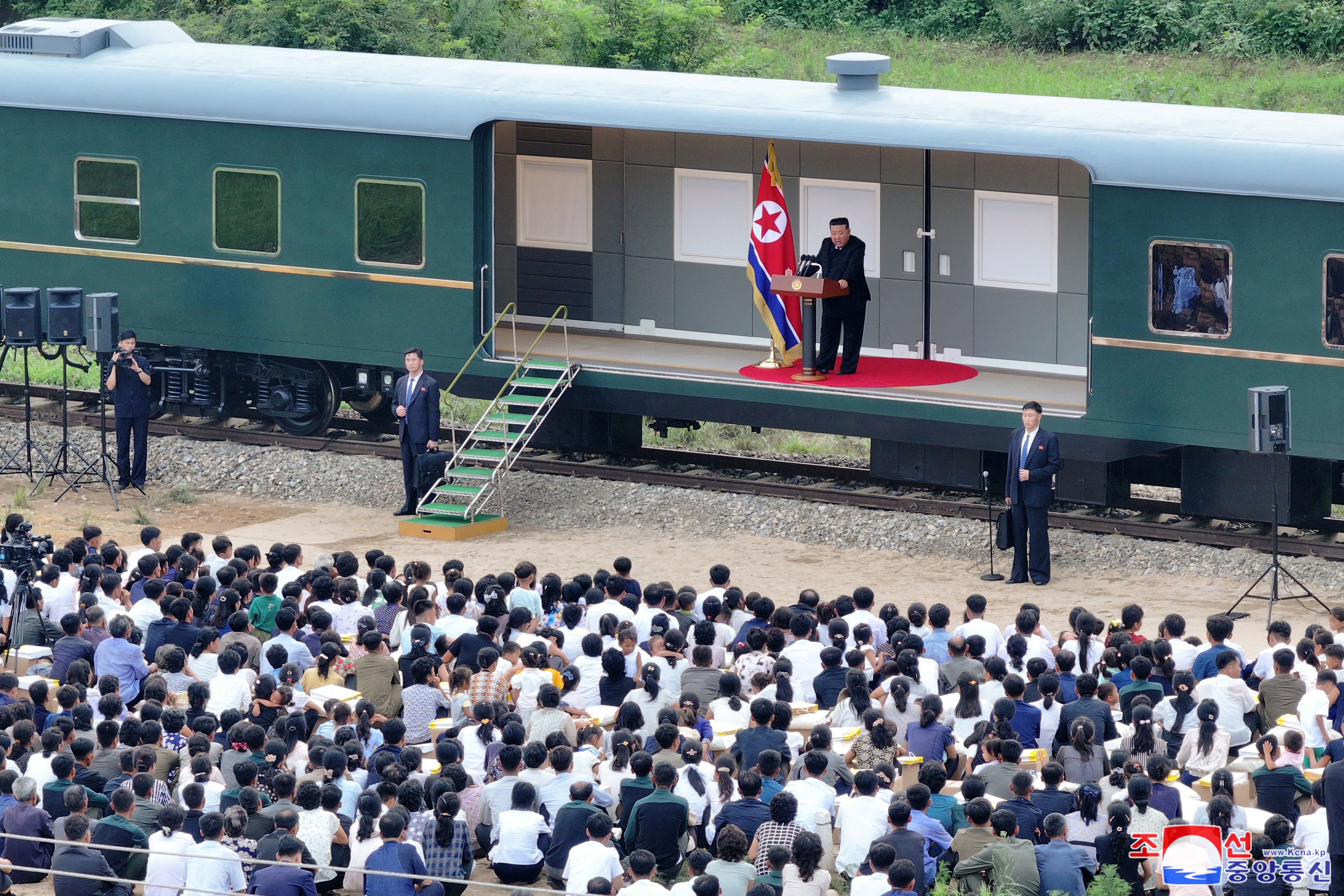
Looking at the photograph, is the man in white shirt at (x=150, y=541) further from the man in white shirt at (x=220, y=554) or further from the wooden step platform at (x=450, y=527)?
the wooden step platform at (x=450, y=527)

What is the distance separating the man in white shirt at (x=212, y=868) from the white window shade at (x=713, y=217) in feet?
36.0

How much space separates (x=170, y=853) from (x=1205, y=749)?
513 centimetres

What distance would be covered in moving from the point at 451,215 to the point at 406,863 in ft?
32.2

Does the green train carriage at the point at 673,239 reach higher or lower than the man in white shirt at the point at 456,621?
higher

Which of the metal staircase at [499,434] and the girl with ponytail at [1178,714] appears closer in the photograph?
the girl with ponytail at [1178,714]

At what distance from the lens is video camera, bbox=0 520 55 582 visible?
1351cm

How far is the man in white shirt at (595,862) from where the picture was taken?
8.98m

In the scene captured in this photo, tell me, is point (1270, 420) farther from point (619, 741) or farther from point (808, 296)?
point (619, 741)

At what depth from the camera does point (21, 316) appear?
18.6 metres

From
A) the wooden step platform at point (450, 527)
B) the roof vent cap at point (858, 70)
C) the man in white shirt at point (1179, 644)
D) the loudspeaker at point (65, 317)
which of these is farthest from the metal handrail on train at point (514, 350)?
the man in white shirt at point (1179, 644)

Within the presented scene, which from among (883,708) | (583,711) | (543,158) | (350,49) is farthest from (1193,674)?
(350,49)

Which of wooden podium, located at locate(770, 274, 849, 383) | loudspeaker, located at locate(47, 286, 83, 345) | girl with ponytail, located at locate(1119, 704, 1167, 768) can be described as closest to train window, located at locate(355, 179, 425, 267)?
loudspeaker, located at locate(47, 286, 83, 345)

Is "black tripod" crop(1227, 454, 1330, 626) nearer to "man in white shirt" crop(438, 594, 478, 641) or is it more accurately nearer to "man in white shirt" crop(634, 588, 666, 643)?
"man in white shirt" crop(634, 588, 666, 643)

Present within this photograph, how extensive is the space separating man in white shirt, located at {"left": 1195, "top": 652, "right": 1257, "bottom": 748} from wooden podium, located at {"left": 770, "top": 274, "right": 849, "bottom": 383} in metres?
6.88
